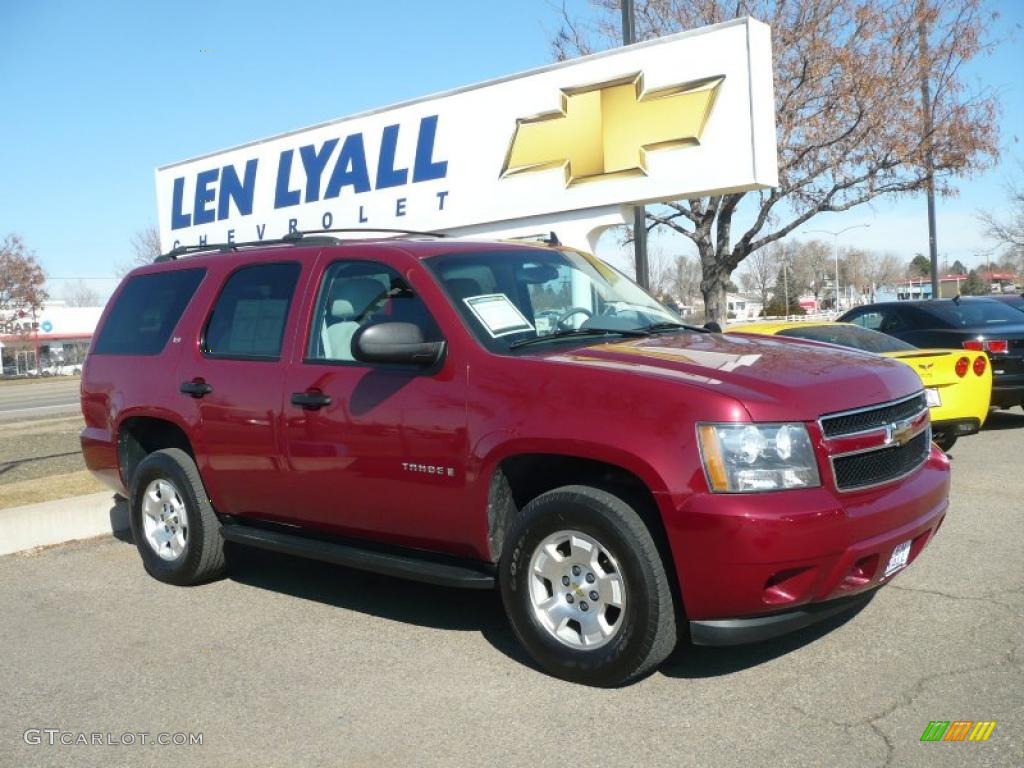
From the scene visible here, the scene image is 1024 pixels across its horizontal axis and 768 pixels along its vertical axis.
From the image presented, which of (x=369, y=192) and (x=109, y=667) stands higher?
(x=369, y=192)

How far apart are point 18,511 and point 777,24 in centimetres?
1513

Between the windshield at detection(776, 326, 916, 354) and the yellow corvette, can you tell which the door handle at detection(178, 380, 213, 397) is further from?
the windshield at detection(776, 326, 916, 354)

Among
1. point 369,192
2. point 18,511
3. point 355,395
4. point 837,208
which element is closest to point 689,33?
point 369,192

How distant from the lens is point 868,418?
4094 mm

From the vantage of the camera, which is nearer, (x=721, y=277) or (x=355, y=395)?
(x=355, y=395)

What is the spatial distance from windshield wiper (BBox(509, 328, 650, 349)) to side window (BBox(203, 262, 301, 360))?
58.6 inches

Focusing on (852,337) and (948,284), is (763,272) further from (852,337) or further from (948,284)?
(852,337)

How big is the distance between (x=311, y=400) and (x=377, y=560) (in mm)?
887

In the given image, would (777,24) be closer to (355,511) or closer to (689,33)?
(689,33)

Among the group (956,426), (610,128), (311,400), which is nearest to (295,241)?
(311,400)

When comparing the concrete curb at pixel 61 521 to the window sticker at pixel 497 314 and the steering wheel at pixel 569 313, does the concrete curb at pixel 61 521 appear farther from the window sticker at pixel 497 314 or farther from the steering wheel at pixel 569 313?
the steering wheel at pixel 569 313

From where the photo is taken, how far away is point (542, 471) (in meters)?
4.55

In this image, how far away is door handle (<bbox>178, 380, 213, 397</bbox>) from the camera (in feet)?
18.8

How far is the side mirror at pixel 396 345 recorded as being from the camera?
4.55 meters
